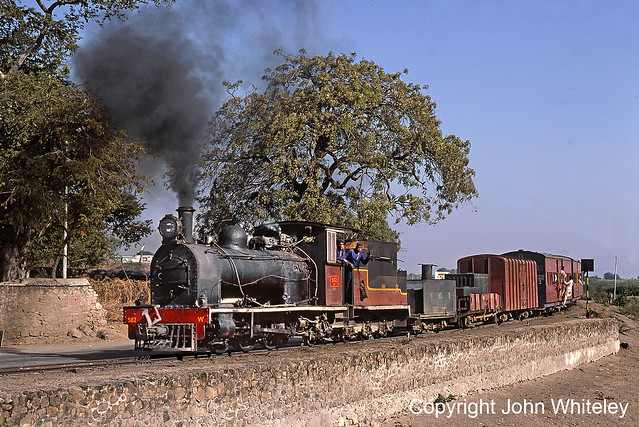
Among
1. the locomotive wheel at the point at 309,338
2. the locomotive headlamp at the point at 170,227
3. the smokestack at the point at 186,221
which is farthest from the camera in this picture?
the locomotive wheel at the point at 309,338

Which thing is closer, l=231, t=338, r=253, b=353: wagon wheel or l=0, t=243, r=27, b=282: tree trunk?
l=231, t=338, r=253, b=353: wagon wheel

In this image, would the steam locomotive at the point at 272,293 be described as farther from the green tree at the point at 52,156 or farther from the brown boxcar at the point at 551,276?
the brown boxcar at the point at 551,276

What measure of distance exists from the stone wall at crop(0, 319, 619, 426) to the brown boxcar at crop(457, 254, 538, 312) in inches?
358

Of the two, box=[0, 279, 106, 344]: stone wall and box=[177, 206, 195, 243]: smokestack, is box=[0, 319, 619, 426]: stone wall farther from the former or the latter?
box=[0, 279, 106, 344]: stone wall

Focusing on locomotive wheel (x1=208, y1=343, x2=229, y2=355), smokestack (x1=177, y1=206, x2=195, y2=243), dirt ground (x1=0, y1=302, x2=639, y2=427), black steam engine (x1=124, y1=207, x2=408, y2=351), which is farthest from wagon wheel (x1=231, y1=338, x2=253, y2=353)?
smokestack (x1=177, y1=206, x2=195, y2=243)

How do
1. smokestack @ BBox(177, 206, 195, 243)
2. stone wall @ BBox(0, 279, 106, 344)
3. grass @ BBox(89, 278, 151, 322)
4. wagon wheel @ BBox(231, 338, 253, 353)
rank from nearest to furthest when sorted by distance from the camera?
1. smokestack @ BBox(177, 206, 195, 243)
2. wagon wheel @ BBox(231, 338, 253, 353)
3. stone wall @ BBox(0, 279, 106, 344)
4. grass @ BBox(89, 278, 151, 322)

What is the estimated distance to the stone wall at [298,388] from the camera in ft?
27.1

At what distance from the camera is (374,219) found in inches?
1176

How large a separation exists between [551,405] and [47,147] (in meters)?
18.8

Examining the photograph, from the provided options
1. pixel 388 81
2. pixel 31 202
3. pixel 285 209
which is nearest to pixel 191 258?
pixel 31 202

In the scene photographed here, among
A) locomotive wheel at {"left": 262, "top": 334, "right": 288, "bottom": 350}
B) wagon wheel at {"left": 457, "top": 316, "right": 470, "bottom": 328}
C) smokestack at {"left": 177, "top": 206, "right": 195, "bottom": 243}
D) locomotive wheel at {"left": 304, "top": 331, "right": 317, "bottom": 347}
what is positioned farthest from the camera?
wagon wheel at {"left": 457, "top": 316, "right": 470, "bottom": 328}

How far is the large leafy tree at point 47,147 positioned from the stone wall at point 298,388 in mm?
12369

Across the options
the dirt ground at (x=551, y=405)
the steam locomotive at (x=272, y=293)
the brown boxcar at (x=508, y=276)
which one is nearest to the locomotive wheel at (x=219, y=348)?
the steam locomotive at (x=272, y=293)

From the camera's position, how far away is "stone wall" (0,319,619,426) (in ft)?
27.1
